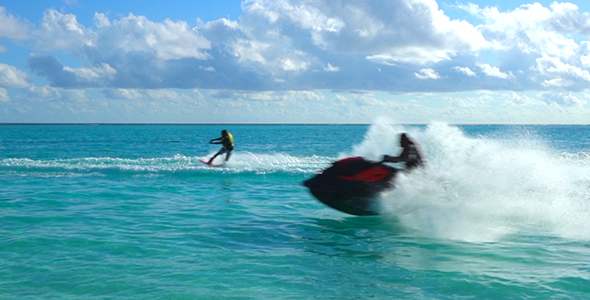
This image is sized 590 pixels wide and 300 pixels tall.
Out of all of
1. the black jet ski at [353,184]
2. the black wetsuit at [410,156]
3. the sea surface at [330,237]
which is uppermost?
the black wetsuit at [410,156]

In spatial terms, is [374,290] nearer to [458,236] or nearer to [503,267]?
[503,267]

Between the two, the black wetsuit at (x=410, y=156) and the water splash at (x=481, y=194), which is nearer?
the water splash at (x=481, y=194)

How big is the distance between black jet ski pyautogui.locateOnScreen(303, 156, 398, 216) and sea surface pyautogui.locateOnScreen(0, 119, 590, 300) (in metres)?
0.23

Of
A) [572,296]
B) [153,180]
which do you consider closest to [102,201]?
[153,180]

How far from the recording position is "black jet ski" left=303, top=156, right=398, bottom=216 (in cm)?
970

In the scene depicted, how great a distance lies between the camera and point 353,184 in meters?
9.75

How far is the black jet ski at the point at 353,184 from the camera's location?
9703 millimetres

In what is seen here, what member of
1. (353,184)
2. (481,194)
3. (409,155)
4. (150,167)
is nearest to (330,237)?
(353,184)

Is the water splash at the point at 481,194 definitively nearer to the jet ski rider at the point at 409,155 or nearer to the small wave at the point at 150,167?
the jet ski rider at the point at 409,155

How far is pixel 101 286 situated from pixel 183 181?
37.5ft

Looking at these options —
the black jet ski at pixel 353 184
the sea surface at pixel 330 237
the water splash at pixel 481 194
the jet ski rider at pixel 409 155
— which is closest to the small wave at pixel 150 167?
the sea surface at pixel 330 237

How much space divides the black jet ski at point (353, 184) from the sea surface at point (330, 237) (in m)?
0.23

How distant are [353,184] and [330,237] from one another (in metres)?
1.11

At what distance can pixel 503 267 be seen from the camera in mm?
7199
